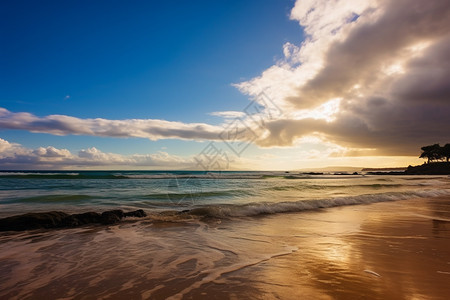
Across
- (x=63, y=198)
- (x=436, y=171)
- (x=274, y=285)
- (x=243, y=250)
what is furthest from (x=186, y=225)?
(x=436, y=171)

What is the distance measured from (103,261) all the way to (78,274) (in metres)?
0.56

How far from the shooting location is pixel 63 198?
1320 cm

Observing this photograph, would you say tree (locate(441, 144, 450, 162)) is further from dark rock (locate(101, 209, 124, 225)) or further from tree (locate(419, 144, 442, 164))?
dark rock (locate(101, 209, 124, 225))

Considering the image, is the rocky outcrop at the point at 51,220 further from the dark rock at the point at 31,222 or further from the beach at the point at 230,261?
the beach at the point at 230,261

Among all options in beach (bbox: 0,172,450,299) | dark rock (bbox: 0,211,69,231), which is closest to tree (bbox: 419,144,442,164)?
beach (bbox: 0,172,450,299)

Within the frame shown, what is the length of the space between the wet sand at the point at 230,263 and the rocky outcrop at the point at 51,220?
0.65 m

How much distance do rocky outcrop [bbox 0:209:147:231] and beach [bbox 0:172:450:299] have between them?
1.48 feet

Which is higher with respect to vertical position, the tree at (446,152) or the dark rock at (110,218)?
the tree at (446,152)

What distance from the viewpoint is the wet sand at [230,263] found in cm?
297

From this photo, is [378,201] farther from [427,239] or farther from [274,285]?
[274,285]

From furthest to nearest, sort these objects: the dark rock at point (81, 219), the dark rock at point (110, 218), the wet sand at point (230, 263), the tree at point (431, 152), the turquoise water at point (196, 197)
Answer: the tree at point (431, 152)
the turquoise water at point (196, 197)
the dark rock at point (110, 218)
the dark rock at point (81, 219)
the wet sand at point (230, 263)

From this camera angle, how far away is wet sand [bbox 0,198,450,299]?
2971 mm

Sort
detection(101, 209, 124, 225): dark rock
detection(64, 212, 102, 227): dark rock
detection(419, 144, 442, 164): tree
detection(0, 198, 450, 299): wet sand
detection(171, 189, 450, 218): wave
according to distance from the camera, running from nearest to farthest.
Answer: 1. detection(0, 198, 450, 299): wet sand
2. detection(64, 212, 102, 227): dark rock
3. detection(101, 209, 124, 225): dark rock
4. detection(171, 189, 450, 218): wave
5. detection(419, 144, 442, 164): tree

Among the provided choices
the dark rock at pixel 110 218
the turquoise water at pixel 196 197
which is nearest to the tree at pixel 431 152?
the turquoise water at pixel 196 197
